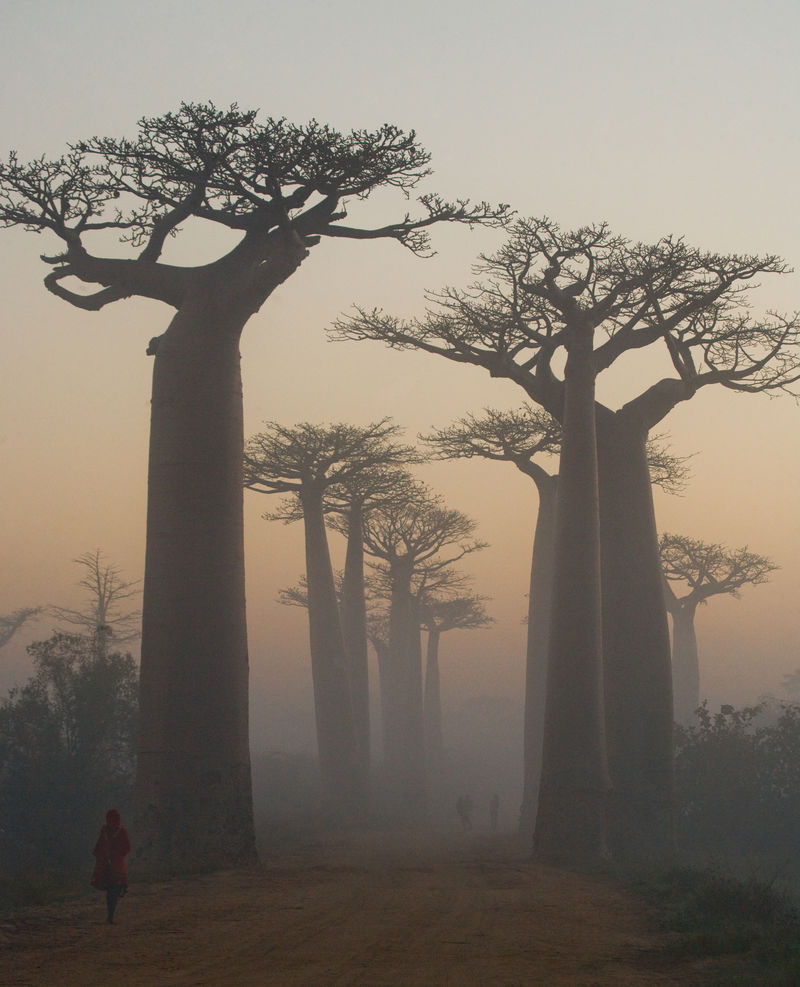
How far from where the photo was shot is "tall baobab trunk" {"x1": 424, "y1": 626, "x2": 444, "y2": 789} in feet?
127

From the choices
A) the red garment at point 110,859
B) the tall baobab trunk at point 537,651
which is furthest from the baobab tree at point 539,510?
the red garment at point 110,859

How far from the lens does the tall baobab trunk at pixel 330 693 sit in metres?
22.8

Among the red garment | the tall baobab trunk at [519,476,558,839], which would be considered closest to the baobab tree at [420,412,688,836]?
the tall baobab trunk at [519,476,558,839]

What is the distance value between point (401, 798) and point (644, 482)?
1570 centimetres

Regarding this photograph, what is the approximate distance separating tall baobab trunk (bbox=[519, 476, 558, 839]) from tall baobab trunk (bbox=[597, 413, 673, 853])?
173 inches

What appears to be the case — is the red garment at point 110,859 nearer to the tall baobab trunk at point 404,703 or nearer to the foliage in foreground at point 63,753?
the foliage in foreground at point 63,753

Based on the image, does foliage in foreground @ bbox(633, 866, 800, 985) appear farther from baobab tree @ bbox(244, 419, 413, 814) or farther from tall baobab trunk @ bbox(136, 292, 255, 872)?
baobab tree @ bbox(244, 419, 413, 814)

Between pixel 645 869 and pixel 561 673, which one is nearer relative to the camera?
pixel 645 869

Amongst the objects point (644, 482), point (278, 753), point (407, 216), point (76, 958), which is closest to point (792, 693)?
point (278, 753)

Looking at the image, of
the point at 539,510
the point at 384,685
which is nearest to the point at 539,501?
the point at 539,510

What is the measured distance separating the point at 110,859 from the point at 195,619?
391 centimetres

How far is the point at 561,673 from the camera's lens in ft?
45.2

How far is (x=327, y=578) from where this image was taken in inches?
942

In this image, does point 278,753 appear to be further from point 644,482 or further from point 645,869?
point 645,869
